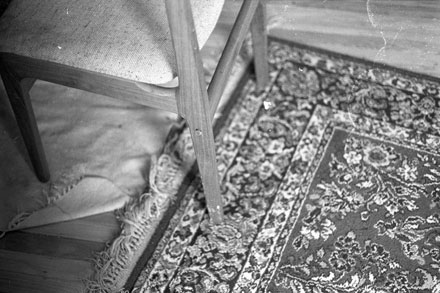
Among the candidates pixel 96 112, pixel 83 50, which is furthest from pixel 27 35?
pixel 96 112

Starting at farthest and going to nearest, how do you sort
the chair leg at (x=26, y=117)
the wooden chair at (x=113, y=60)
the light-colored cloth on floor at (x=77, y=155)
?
the light-colored cloth on floor at (x=77, y=155) → the chair leg at (x=26, y=117) → the wooden chair at (x=113, y=60)

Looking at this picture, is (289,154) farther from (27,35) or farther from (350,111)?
(27,35)

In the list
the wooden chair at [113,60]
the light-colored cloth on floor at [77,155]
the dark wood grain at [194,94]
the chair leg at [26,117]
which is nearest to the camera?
the dark wood grain at [194,94]

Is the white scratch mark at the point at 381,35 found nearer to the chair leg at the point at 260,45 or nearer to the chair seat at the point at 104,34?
the chair leg at the point at 260,45

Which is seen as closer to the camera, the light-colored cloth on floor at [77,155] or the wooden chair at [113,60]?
the wooden chair at [113,60]

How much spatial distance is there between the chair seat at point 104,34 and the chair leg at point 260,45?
1.01 feet

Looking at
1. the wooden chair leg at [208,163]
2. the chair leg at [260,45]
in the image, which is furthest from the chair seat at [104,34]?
the chair leg at [260,45]

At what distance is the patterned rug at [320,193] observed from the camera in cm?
135

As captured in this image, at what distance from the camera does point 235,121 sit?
1594 millimetres

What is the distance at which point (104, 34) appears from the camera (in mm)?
1174

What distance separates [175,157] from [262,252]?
29cm

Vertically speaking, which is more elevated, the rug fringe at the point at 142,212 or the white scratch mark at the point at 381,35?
the white scratch mark at the point at 381,35

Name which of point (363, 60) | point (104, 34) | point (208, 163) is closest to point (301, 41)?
point (363, 60)

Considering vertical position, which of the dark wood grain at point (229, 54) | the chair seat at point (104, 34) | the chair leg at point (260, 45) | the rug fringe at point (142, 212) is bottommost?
the rug fringe at point (142, 212)
